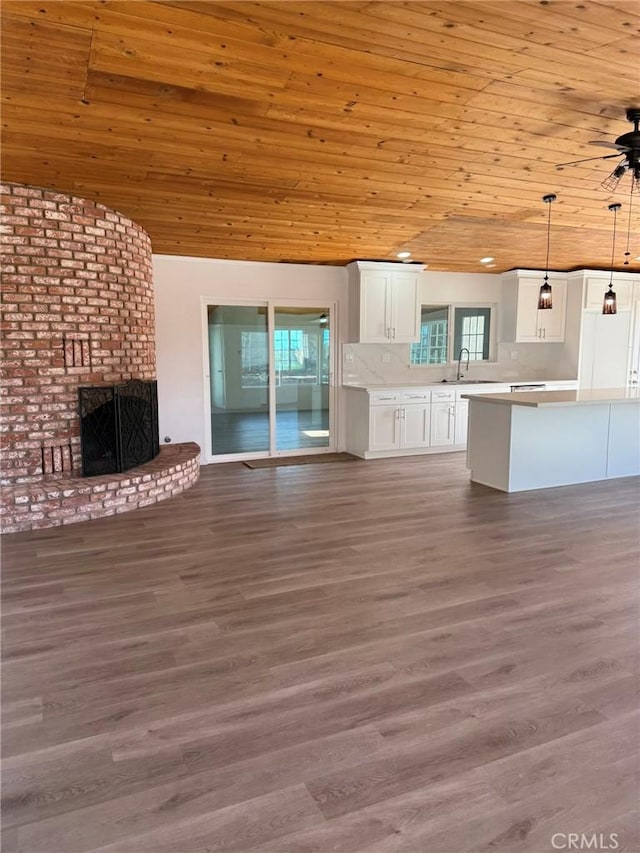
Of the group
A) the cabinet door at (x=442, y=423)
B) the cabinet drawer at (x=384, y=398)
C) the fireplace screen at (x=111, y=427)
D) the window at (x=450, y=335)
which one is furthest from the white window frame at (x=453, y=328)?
the fireplace screen at (x=111, y=427)

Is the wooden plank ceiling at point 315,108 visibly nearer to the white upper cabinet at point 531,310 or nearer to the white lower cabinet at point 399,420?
the white upper cabinet at point 531,310

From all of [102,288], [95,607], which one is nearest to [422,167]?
[102,288]

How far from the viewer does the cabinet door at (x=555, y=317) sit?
7.92m

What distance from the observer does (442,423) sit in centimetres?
711

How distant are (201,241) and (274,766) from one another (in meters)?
5.22

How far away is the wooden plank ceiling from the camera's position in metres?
2.71

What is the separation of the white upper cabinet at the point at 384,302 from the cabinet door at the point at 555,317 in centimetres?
212

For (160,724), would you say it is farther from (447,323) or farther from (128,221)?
(447,323)

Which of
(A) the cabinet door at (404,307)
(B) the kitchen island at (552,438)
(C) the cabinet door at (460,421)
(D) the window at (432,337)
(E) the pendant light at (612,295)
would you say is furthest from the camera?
(D) the window at (432,337)

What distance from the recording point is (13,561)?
3516 mm

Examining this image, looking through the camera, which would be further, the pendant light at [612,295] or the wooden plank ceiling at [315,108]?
the pendant light at [612,295]

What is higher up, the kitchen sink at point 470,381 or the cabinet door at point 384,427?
the kitchen sink at point 470,381

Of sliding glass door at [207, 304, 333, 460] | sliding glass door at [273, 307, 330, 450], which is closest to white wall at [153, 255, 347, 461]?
sliding glass door at [207, 304, 333, 460]

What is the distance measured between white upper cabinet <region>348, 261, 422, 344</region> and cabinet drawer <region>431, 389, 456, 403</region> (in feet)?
2.54
